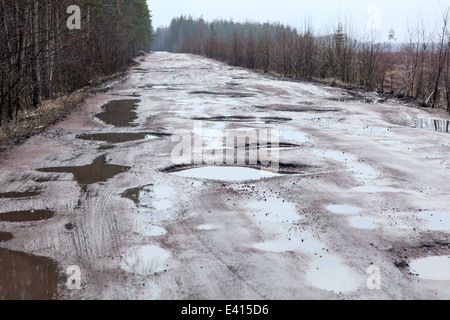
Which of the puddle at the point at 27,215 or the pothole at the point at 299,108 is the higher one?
the pothole at the point at 299,108

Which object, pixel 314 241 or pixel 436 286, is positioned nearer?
pixel 436 286

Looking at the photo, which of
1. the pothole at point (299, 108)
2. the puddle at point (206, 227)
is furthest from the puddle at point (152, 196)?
the pothole at point (299, 108)

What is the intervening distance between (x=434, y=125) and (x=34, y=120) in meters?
11.9

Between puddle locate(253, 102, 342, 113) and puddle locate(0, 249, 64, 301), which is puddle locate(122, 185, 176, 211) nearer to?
puddle locate(0, 249, 64, 301)

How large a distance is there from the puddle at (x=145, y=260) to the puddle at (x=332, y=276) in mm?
1448

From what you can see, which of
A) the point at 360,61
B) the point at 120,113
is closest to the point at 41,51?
the point at 120,113

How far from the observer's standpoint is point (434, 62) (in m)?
19.5

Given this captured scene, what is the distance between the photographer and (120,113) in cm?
1480

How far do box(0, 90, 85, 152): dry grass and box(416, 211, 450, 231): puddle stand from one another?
26.2 ft

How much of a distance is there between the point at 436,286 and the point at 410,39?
19484 mm

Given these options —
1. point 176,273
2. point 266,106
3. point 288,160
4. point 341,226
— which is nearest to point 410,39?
point 266,106

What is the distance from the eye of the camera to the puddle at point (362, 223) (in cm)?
549

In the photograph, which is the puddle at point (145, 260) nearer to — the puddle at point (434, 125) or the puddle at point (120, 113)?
the puddle at point (120, 113)
